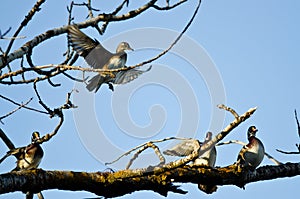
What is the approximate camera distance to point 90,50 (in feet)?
24.3

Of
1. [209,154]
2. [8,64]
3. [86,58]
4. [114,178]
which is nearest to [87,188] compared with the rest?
[114,178]

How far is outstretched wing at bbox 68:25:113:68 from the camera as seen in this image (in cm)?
680

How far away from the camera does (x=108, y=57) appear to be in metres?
7.88

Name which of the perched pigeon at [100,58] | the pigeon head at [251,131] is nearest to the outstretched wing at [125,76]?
the perched pigeon at [100,58]

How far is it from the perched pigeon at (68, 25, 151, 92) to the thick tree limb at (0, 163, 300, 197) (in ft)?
7.84

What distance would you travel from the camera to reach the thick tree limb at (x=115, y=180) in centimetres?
374

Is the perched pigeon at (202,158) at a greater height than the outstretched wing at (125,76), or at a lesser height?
lesser

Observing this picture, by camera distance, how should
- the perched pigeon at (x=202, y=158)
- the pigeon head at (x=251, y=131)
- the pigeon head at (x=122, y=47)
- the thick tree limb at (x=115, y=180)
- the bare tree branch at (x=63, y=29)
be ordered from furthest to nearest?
the pigeon head at (x=122, y=47)
the pigeon head at (x=251, y=131)
the perched pigeon at (x=202, y=158)
the bare tree branch at (x=63, y=29)
the thick tree limb at (x=115, y=180)

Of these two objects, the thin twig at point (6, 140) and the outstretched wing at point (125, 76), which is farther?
the outstretched wing at point (125, 76)

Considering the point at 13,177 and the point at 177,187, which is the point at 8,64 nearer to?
the point at 13,177

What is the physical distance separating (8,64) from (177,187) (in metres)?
1.38

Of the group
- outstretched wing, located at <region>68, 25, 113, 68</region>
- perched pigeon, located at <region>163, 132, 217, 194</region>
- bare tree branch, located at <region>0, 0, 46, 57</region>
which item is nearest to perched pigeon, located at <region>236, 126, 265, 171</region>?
perched pigeon, located at <region>163, 132, 217, 194</region>

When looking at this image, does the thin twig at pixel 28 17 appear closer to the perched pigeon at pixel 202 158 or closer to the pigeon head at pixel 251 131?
the perched pigeon at pixel 202 158

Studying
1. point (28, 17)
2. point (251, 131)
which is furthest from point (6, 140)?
point (251, 131)
